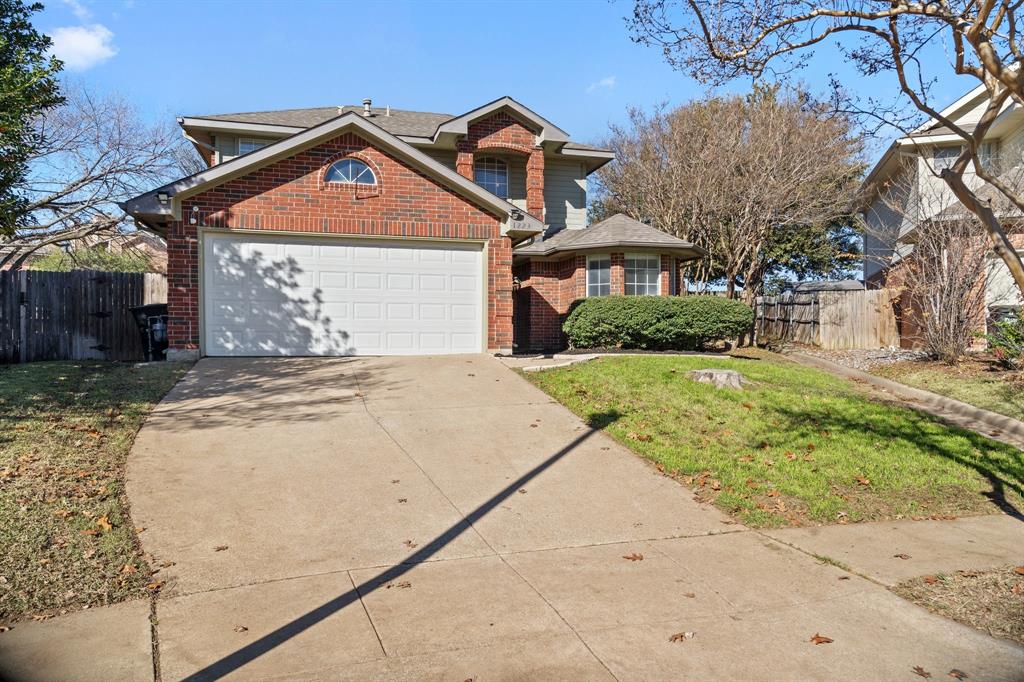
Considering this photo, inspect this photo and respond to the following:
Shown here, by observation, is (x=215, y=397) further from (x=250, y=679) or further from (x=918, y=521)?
(x=918, y=521)

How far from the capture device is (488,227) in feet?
48.8

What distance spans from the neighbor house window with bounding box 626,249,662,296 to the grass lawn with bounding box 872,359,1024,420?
5785 millimetres

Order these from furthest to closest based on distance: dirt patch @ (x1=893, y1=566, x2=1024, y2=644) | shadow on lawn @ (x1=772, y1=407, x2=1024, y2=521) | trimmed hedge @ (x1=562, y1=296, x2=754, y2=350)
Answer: trimmed hedge @ (x1=562, y1=296, x2=754, y2=350), shadow on lawn @ (x1=772, y1=407, x2=1024, y2=521), dirt patch @ (x1=893, y1=566, x2=1024, y2=644)

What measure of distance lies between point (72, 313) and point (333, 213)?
6.27 metres

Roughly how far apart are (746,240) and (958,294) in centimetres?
1049

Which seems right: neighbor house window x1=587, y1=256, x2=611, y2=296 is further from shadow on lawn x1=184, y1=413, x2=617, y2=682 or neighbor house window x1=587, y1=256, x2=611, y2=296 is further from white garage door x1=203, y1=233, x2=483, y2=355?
shadow on lawn x1=184, y1=413, x2=617, y2=682

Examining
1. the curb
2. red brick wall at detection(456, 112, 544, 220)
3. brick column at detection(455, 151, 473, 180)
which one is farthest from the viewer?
red brick wall at detection(456, 112, 544, 220)

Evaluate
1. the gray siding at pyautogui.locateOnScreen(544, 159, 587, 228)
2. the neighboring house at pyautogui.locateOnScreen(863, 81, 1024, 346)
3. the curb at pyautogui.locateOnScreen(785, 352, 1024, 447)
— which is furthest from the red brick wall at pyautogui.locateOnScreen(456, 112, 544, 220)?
the curb at pyautogui.locateOnScreen(785, 352, 1024, 447)

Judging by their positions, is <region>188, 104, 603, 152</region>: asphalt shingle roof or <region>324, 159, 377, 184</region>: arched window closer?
<region>324, 159, 377, 184</region>: arched window

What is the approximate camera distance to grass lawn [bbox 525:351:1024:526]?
7430mm

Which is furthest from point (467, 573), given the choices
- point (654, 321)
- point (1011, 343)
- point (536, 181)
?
point (536, 181)

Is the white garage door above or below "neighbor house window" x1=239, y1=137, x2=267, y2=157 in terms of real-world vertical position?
below

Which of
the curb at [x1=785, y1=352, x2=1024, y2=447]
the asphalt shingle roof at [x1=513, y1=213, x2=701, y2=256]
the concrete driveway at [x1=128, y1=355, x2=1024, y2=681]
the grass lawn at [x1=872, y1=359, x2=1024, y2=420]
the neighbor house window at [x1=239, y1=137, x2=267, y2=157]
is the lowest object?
the concrete driveway at [x1=128, y1=355, x2=1024, y2=681]

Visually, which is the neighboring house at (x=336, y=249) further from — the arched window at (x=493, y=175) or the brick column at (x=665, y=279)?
the arched window at (x=493, y=175)
